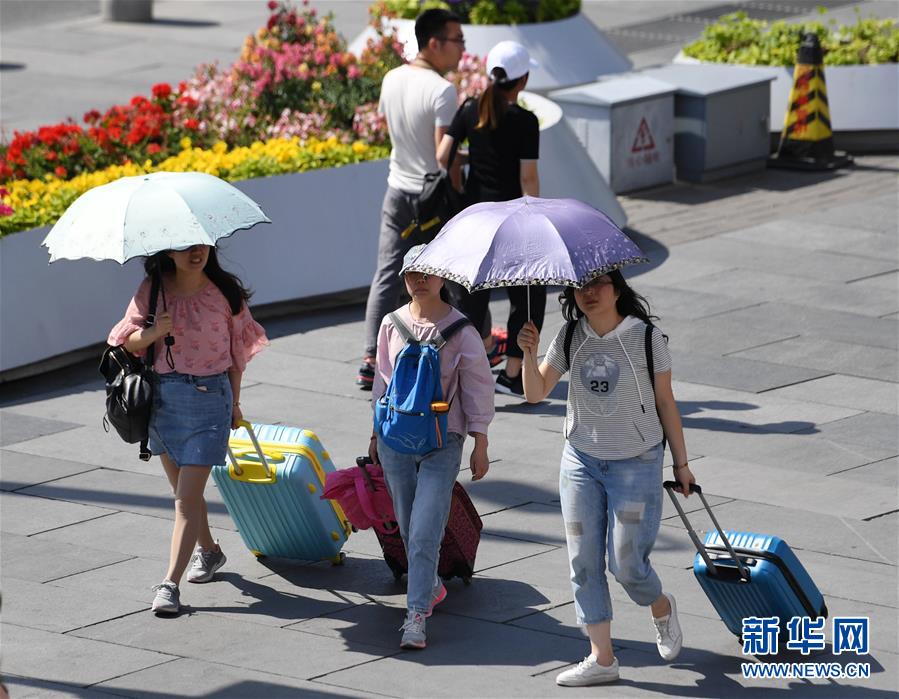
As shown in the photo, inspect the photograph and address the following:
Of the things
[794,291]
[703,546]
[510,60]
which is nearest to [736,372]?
[794,291]

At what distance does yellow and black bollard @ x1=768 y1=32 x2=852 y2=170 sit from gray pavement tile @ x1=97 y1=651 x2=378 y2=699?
1094cm


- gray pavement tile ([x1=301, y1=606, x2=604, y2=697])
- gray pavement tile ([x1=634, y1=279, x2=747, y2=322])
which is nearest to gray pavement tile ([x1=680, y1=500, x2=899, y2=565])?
gray pavement tile ([x1=301, y1=606, x2=604, y2=697])

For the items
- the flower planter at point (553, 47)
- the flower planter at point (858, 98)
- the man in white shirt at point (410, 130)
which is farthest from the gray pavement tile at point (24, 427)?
the flower planter at point (858, 98)

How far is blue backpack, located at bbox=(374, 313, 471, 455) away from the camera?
21.0ft

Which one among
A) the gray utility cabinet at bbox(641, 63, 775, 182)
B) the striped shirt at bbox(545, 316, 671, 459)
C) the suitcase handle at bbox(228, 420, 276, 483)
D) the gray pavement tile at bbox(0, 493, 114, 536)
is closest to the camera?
the striped shirt at bbox(545, 316, 671, 459)

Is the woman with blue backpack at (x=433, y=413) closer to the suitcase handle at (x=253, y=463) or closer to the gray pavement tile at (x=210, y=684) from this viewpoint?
the gray pavement tile at (x=210, y=684)

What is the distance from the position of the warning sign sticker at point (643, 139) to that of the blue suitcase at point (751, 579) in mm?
9202

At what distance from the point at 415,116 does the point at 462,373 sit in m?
3.66

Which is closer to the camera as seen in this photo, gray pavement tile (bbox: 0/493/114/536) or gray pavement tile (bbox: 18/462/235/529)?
gray pavement tile (bbox: 0/493/114/536)

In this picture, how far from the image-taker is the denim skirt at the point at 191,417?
22.7 feet

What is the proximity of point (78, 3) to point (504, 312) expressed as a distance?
17.0m

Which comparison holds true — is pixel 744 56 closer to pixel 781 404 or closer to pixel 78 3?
pixel 781 404

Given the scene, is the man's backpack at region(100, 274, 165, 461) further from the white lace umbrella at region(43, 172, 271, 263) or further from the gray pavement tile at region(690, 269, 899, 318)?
the gray pavement tile at region(690, 269, 899, 318)

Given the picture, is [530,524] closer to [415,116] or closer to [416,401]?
[416,401]
